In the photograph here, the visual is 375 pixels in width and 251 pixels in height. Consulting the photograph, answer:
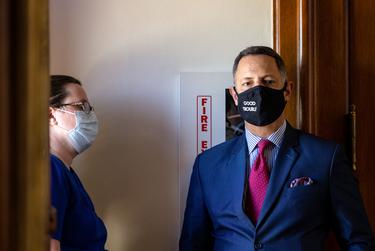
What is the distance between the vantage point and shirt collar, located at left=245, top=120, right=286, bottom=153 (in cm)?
Answer: 133

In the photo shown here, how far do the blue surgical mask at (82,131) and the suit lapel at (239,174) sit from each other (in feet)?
1.44

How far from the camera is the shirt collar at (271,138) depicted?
1333 mm

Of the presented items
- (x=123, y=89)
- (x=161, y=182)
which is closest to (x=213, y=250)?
(x=161, y=182)

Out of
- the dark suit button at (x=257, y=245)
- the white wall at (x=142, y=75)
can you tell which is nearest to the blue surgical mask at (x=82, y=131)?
the white wall at (x=142, y=75)

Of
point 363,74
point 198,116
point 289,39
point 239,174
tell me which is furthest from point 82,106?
point 363,74

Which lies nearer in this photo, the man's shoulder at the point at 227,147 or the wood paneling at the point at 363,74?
the man's shoulder at the point at 227,147

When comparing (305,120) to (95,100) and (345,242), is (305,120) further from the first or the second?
(95,100)

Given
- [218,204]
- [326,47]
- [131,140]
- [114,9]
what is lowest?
[218,204]

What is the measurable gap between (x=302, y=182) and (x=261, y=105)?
9.7 inches

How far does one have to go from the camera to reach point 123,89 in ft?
5.21

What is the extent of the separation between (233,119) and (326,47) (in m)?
0.41
